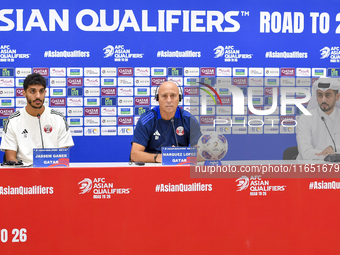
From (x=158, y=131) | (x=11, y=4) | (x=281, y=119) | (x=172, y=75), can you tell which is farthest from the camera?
(x=281, y=119)

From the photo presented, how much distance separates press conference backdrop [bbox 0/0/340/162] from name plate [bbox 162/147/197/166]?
1774 millimetres

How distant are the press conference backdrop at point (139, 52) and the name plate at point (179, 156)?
1774mm

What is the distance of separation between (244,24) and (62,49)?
212 centimetres

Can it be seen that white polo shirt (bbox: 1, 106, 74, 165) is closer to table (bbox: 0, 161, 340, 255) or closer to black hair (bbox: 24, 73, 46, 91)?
black hair (bbox: 24, 73, 46, 91)

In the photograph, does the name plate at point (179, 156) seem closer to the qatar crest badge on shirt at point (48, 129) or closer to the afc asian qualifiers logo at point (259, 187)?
the afc asian qualifiers logo at point (259, 187)

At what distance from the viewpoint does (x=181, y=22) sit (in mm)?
3312

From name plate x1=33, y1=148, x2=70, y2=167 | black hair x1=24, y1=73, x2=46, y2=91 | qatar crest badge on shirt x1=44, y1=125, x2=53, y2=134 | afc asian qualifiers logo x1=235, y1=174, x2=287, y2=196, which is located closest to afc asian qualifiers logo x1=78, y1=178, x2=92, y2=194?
name plate x1=33, y1=148, x2=70, y2=167

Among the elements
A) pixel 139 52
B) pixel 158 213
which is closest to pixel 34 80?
pixel 139 52

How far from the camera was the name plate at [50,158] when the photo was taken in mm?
1539

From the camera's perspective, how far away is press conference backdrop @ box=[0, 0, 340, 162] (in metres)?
3.24

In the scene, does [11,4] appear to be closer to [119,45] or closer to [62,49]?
[62,49]

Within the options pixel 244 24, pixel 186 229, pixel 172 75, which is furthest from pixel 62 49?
pixel 186 229

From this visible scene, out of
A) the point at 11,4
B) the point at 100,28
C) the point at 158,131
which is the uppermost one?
the point at 11,4

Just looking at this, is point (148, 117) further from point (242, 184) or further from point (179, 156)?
point (242, 184)
